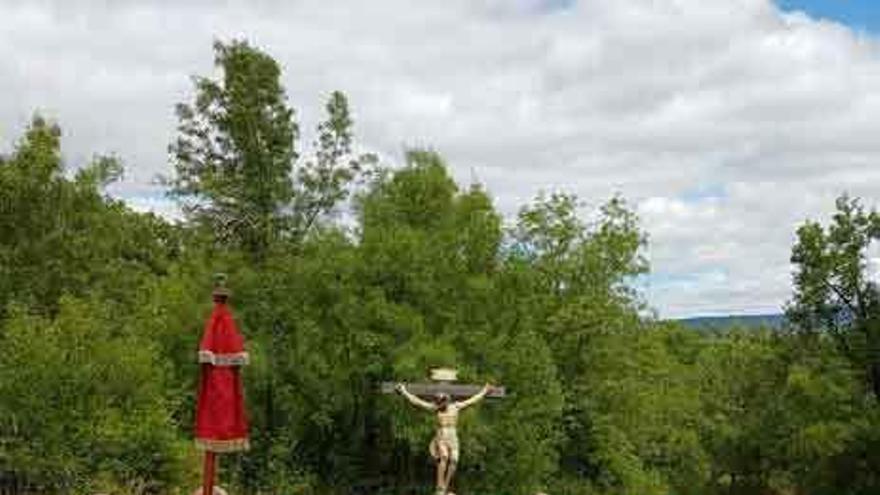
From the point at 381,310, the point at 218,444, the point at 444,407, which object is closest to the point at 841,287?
the point at 381,310

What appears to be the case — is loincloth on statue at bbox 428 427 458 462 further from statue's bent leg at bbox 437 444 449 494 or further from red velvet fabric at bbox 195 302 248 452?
red velvet fabric at bbox 195 302 248 452

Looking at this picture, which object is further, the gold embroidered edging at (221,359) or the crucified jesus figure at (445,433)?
the crucified jesus figure at (445,433)

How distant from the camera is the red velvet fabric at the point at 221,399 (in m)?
10.2

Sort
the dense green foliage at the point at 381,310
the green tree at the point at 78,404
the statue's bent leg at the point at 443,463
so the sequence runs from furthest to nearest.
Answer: the dense green foliage at the point at 381,310 < the green tree at the point at 78,404 < the statue's bent leg at the point at 443,463

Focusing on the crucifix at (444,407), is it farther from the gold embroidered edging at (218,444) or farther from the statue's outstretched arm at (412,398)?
the gold embroidered edging at (218,444)

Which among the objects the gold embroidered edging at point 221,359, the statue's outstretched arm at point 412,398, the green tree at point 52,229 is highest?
the green tree at point 52,229

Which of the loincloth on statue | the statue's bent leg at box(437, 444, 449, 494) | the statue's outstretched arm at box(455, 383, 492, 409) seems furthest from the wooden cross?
the statue's bent leg at box(437, 444, 449, 494)

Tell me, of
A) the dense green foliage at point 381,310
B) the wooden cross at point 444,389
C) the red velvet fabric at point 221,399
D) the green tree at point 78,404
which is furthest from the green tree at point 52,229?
the red velvet fabric at point 221,399

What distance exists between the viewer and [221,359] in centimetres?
1030

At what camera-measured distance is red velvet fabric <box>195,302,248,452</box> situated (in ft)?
33.5

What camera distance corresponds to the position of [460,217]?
36031 millimetres

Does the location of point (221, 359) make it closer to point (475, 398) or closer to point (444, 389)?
point (475, 398)

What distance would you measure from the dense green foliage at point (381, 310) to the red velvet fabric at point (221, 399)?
18.2 meters

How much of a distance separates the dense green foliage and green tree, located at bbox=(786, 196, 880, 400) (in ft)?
0.24
